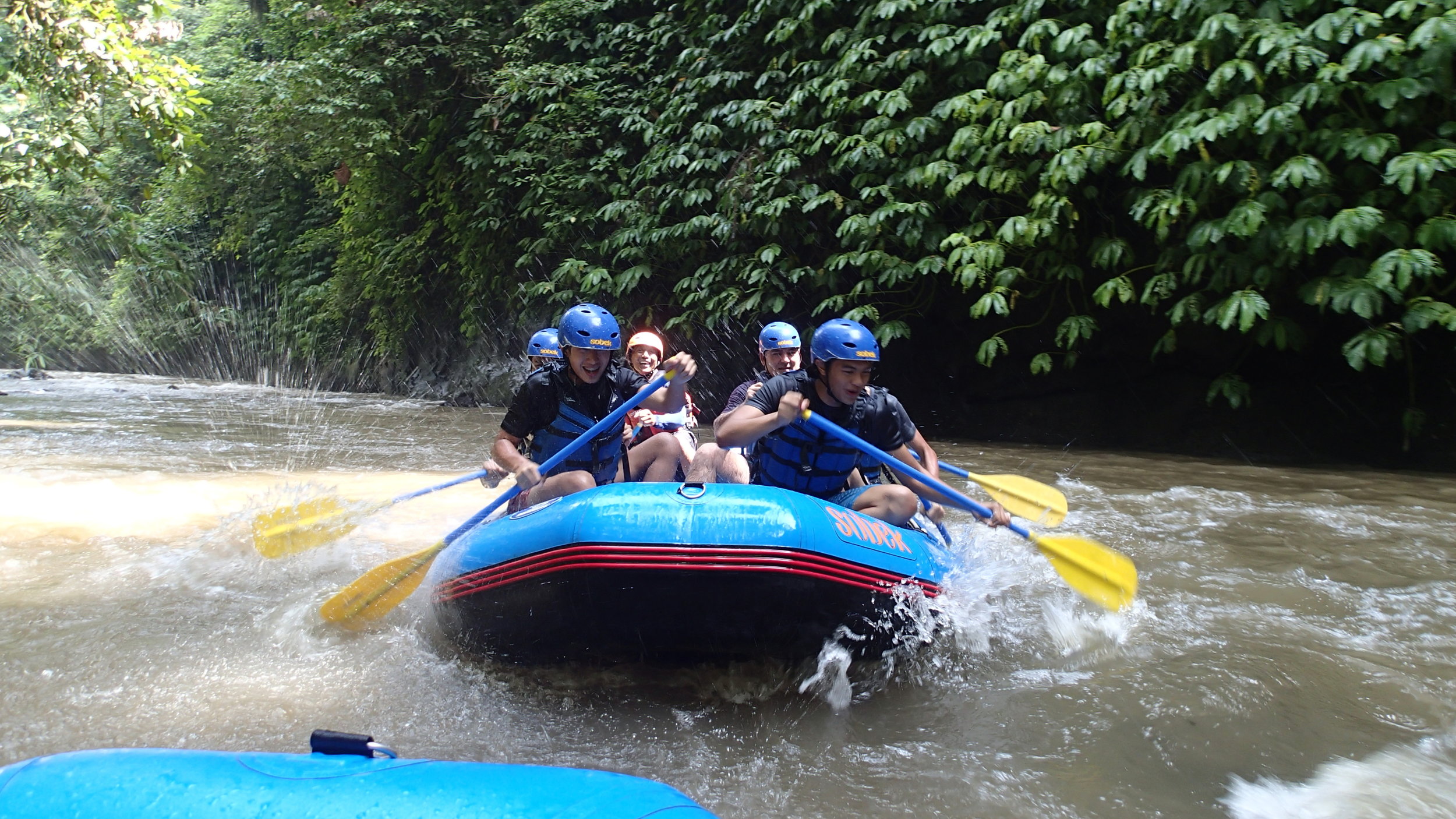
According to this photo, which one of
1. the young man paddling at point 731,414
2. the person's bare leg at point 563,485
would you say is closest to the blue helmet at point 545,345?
the young man paddling at point 731,414

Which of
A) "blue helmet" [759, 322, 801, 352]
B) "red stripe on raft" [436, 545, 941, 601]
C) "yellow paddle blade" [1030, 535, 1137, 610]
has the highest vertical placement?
"blue helmet" [759, 322, 801, 352]

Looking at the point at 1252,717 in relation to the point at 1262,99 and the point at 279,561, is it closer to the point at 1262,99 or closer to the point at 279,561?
the point at 279,561

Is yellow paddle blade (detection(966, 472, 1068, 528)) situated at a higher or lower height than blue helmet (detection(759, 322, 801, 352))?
lower

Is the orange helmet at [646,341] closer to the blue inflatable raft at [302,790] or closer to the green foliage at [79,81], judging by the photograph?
the blue inflatable raft at [302,790]

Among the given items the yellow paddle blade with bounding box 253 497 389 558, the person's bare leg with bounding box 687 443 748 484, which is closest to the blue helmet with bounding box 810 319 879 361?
the person's bare leg with bounding box 687 443 748 484

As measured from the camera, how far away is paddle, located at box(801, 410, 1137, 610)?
12.3 feet

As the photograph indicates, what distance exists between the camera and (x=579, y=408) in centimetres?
418

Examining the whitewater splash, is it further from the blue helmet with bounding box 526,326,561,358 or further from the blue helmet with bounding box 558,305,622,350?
the blue helmet with bounding box 526,326,561,358

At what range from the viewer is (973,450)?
8875 mm

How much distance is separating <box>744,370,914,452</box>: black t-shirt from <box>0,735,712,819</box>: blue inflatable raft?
2412mm

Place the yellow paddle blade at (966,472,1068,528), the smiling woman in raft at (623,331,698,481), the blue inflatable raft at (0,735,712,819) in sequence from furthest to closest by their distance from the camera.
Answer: the smiling woman in raft at (623,331,698,481)
the yellow paddle blade at (966,472,1068,528)
the blue inflatable raft at (0,735,712,819)

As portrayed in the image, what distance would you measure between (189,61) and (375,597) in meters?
21.5

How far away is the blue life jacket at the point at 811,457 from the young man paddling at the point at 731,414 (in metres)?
0.18

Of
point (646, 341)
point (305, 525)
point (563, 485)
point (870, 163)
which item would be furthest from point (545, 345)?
point (870, 163)
